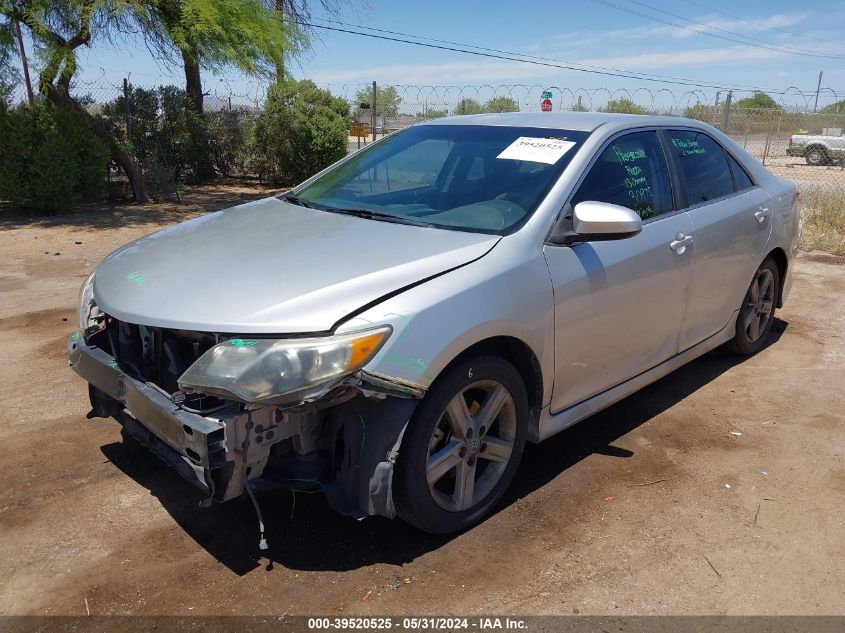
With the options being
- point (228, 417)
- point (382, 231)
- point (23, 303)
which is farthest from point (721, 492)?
point (23, 303)

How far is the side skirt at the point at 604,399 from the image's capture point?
3.45 metres

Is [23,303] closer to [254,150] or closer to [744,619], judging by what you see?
[744,619]

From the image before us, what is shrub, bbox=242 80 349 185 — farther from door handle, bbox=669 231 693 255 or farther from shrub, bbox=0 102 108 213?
door handle, bbox=669 231 693 255

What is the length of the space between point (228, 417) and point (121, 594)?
2.89 ft

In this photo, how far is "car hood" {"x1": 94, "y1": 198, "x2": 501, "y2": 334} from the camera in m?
2.67

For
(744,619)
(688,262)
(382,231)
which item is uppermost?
(382,231)

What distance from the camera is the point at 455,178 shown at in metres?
3.82

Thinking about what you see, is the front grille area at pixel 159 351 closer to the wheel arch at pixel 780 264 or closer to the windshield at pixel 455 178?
the windshield at pixel 455 178

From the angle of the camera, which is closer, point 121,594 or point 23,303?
point 121,594

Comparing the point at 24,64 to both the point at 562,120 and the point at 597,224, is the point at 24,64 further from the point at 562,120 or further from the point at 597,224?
the point at 597,224

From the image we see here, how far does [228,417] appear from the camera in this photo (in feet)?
8.36

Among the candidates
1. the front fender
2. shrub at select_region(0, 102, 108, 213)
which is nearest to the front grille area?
the front fender

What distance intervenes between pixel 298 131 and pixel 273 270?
13.6 meters

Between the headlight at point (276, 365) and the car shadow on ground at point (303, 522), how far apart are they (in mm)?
864
